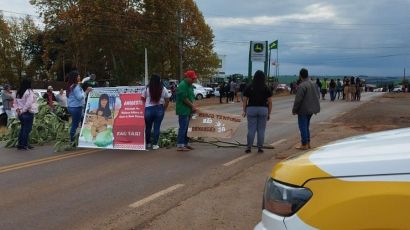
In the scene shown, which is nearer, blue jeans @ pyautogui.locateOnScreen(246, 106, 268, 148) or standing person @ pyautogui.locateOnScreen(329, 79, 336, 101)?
blue jeans @ pyautogui.locateOnScreen(246, 106, 268, 148)

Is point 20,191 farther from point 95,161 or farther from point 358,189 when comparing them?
point 358,189

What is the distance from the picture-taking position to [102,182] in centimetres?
875

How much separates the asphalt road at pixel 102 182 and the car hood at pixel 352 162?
3.48 meters

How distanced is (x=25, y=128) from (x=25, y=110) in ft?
1.46

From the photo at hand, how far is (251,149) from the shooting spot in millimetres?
12141

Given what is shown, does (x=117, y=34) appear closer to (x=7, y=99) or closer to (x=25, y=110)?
(x=7, y=99)

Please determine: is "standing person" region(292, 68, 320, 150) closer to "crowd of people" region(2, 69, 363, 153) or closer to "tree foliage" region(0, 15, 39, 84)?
"crowd of people" region(2, 69, 363, 153)

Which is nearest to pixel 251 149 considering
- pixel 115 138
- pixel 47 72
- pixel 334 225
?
pixel 115 138

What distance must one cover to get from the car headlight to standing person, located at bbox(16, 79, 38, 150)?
10675mm

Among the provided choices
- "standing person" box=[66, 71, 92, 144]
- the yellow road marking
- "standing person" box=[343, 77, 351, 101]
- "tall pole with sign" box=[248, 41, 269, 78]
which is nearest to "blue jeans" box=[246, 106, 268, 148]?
the yellow road marking

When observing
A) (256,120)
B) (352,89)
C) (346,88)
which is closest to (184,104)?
(256,120)

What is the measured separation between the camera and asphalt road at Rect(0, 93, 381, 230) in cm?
664

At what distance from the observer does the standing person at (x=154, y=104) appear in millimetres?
12438

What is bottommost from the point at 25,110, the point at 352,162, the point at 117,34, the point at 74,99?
the point at 25,110
